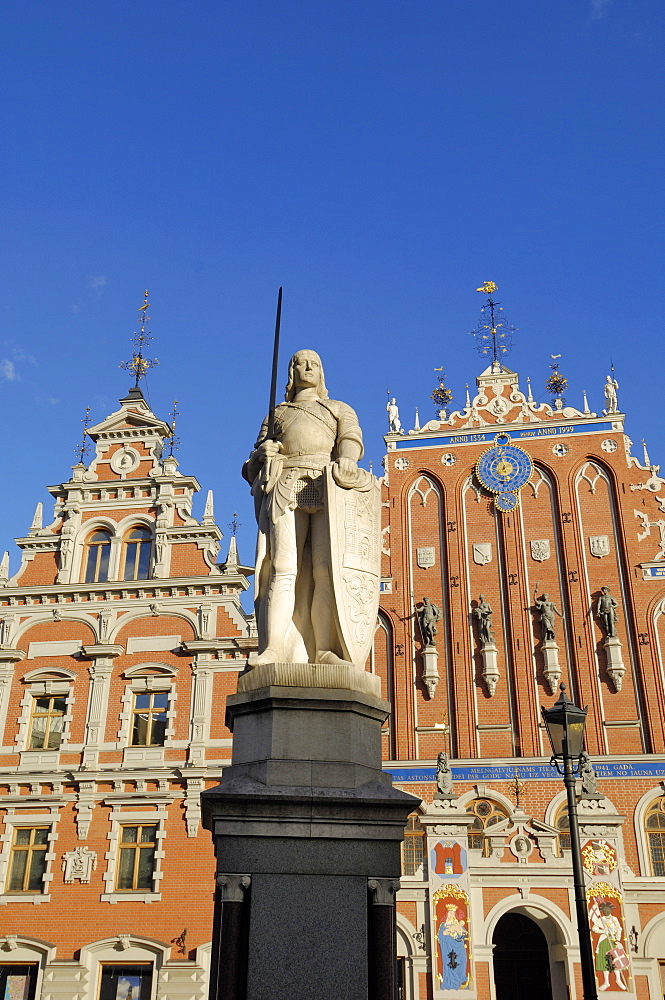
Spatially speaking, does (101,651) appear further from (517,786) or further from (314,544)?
(314,544)

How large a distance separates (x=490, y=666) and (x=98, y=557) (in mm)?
9734

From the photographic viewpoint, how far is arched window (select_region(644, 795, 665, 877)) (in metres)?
18.1

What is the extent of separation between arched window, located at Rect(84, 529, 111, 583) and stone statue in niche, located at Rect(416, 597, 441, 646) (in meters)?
7.60

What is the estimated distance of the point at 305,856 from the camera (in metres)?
4.61

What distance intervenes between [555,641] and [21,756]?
12.1 m

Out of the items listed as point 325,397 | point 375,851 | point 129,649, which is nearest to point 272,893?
point 375,851

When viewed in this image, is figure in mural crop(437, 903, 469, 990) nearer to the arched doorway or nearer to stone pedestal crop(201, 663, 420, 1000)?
the arched doorway

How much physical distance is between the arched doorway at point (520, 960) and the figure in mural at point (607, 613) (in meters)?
6.20

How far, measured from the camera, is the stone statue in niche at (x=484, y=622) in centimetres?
2045

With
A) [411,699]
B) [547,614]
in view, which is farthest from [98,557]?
[547,614]

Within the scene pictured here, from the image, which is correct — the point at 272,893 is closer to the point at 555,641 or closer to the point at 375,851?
the point at 375,851

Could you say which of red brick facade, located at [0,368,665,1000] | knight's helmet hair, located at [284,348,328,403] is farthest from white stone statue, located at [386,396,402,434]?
knight's helmet hair, located at [284,348,328,403]

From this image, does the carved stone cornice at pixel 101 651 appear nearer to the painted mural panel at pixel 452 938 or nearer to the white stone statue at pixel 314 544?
the painted mural panel at pixel 452 938

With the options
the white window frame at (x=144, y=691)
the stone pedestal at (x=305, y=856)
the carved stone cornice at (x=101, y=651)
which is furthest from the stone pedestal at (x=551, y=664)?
the stone pedestal at (x=305, y=856)
